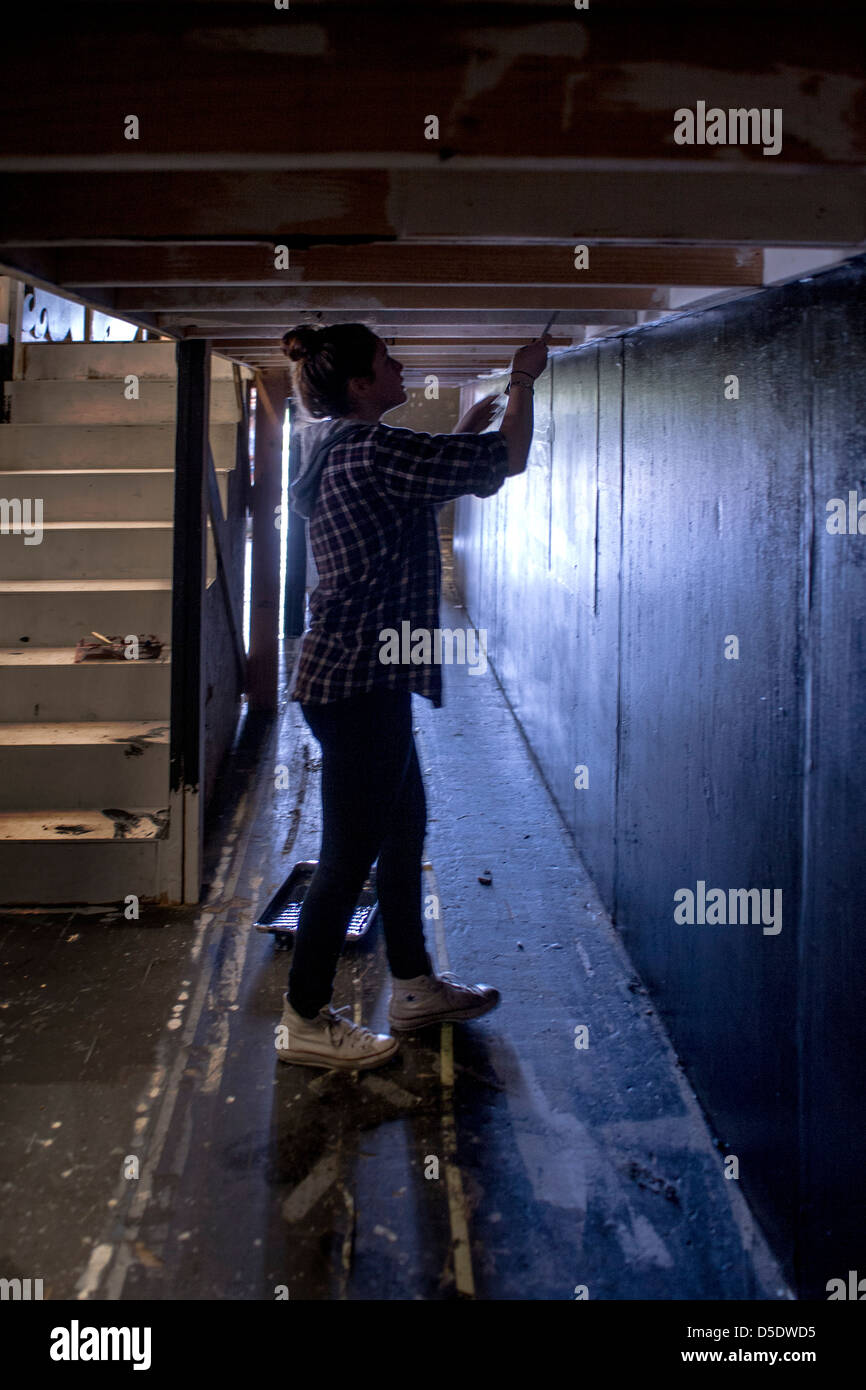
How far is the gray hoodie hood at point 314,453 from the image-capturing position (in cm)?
221

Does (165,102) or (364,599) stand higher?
(165,102)

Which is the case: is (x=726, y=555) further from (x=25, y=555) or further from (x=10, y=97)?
(x=25, y=555)

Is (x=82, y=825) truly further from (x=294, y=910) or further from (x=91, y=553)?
(x=91, y=553)

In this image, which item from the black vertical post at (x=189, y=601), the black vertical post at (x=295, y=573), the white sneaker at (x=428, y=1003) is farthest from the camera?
the black vertical post at (x=295, y=573)

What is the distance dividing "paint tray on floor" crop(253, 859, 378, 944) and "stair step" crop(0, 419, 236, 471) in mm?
2209

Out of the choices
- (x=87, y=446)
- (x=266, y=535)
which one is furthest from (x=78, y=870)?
(x=266, y=535)

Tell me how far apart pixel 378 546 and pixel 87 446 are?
300 cm

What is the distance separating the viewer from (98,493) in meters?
4.46

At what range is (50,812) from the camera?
136 inches

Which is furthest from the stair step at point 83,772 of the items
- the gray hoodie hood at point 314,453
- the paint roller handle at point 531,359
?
the paint roller handle at point 531,359

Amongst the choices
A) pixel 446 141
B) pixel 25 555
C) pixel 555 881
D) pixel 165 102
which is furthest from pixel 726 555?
pixel 25 555

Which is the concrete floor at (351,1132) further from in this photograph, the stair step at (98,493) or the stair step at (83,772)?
the stair step at (98,493)

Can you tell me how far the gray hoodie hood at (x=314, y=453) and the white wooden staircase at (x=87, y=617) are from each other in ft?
4.70
